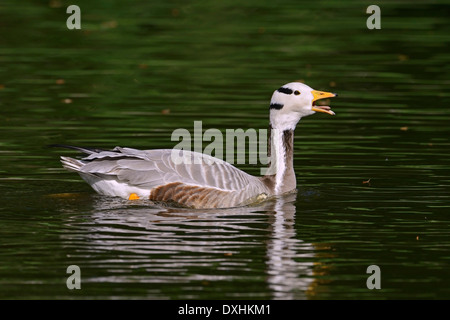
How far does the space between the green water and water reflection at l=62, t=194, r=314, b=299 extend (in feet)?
0.11

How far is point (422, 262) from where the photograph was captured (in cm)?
1105

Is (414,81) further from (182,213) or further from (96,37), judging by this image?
(182,213)

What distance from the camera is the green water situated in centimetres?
1062

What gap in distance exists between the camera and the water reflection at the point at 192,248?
33.7 ft

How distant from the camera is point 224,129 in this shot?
18156 millimetres

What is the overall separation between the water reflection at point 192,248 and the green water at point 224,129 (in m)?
0.03

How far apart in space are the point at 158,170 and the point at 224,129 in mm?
4469

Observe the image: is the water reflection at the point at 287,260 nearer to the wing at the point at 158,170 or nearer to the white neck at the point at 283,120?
the wing at the point at 158,170

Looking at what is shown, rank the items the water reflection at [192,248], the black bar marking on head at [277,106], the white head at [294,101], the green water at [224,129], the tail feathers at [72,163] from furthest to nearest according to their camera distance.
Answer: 1. the black bar marking on head at [277,106]
2. the white head at [294,101]
3. the tail feathers at [72,163]
4. the green water at [224,129]
5. the water reflection at [192,248]

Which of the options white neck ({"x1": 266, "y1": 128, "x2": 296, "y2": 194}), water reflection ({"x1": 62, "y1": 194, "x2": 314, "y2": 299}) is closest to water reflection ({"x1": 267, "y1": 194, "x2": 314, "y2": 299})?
water reflection ({"x1": 62, "y1": 194, "x2": 314, "y2": 299})

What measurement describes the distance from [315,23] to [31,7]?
9380 millimetres

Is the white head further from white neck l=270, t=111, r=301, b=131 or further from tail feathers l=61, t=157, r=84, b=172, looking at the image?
tail feathers l=61, t=157, r=84, b=172

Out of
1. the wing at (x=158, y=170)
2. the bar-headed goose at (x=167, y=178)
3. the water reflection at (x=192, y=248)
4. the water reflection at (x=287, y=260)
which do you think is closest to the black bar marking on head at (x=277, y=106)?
the bar-headed goose at (x=167, y=178)

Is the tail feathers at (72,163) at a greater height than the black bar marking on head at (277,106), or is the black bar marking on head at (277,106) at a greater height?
the black bar marking on head at (277,106)
